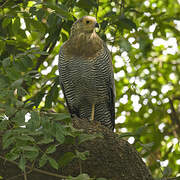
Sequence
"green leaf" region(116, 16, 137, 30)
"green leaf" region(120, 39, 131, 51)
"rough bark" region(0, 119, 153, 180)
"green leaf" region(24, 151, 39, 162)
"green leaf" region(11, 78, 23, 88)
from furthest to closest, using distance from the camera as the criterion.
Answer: "green leaf" region(116, 16, 137, 30), "green leaf" region(120, 39, 131, 51), "rough bark" region(0, 119, 153, 180), "green leaf" region(24, 151, 39, 162), "green leaf" region(11, 78, 23, 88)

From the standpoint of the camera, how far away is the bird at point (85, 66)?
4803mm

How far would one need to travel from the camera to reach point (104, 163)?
338 centimetres

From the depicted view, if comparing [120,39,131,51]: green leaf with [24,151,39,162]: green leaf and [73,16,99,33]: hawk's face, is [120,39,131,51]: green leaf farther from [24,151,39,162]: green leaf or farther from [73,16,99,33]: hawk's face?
[24,151,39,162]: green leaf

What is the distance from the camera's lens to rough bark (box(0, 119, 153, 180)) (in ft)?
10.3

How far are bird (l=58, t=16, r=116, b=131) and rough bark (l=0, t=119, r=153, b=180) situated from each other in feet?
4.12

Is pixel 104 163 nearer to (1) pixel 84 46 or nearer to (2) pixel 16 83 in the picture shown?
(2) pixel 16 83

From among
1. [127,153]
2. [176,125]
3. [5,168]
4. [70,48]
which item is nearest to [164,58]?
[176,125]

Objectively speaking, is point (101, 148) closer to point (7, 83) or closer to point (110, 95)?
point (7, 83)

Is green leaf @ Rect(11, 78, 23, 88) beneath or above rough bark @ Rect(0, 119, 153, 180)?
above

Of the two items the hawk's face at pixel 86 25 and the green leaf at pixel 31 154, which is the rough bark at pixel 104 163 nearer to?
the green leaf at pixel 31 154

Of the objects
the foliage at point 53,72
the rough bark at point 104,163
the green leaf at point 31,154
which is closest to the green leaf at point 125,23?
the foliage at point 53,72

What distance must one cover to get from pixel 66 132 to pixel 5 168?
91cm

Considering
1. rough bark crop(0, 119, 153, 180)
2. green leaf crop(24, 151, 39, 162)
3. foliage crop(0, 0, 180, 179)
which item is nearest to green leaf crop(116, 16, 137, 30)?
foliage crop(0, 0, 180, 179)

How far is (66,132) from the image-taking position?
2479 mm
